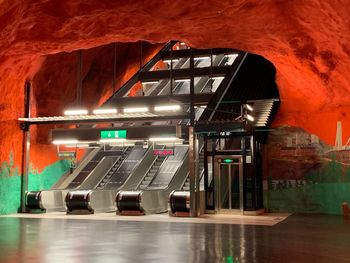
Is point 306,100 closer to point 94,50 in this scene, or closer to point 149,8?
point 149,8

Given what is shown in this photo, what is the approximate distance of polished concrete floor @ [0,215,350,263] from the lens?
7.14 m

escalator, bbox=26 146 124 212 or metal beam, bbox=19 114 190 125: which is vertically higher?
metal beam, bbox=19 114 190 125

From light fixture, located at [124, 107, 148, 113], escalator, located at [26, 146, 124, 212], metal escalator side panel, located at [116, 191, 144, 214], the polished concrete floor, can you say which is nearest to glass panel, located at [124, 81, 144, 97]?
escalator, located at [26, 146, 124, 212]

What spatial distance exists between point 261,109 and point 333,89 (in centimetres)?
416

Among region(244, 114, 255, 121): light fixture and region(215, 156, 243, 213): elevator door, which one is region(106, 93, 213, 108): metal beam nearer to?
region(244, 114, 255, 121): light fixture

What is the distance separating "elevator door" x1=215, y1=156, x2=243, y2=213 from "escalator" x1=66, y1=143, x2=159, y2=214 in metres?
4.04

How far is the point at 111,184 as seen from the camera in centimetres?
1981

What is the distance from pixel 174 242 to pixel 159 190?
28.6ft

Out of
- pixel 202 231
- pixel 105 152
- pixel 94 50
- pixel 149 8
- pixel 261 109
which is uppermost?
pixel 94 50

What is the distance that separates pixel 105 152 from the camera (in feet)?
72.8

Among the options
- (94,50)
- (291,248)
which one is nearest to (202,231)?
(291,248)

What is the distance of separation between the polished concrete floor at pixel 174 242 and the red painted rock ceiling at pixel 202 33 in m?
4.94

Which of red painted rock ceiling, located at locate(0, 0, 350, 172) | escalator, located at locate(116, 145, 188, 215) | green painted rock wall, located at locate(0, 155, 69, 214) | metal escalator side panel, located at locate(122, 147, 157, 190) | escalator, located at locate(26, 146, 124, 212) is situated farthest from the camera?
metal escalator side panel, located at locate(122, 147, 157, 190)

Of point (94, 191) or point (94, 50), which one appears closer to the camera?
point (94, 191)
